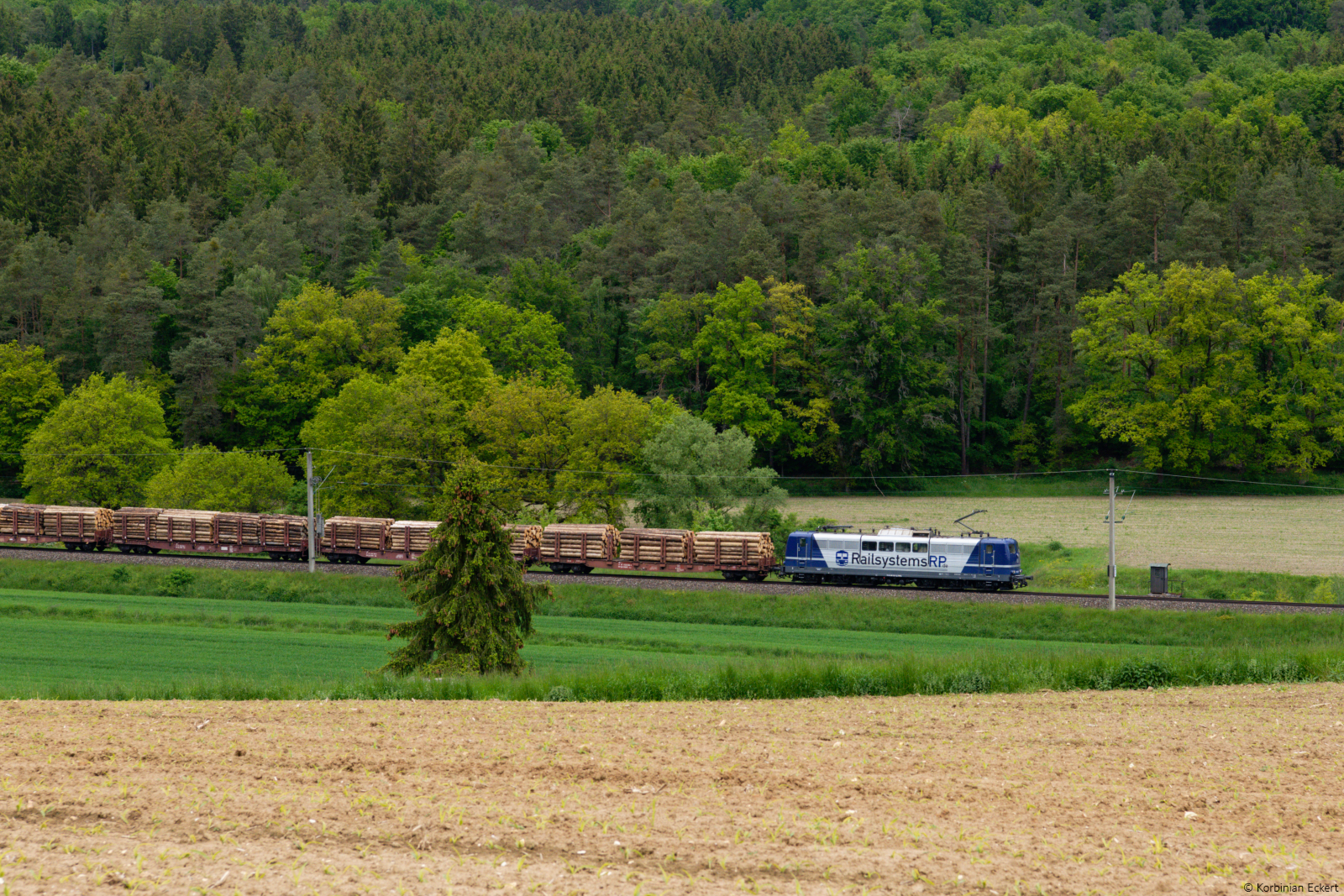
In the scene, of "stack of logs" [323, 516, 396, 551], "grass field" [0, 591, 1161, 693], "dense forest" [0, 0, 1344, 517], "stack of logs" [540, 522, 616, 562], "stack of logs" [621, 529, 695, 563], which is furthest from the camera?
"dense forest" [0, 0, 1344, 517]

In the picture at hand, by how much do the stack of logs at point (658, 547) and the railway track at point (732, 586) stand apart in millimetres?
985

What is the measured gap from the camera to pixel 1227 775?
14523mm

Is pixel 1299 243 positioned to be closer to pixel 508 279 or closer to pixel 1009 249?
pixel 1009 249

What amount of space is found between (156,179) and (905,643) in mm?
129440

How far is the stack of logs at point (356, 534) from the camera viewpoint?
2419 inches

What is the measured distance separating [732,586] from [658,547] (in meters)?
6.24

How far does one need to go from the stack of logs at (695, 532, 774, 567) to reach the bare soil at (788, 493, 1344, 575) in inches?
701

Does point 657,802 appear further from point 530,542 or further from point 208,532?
point 208,532

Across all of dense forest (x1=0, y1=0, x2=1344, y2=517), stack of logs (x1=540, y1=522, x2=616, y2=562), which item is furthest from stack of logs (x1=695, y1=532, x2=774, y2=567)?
dense forest (x1=0, y1=0, x2=1344, y2=517)

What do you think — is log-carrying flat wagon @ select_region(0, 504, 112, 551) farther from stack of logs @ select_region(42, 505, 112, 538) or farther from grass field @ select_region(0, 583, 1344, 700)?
grass field @ select_region(0, 583, 1344, 700)

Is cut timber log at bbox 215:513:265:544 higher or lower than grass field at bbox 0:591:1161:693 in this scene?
higher

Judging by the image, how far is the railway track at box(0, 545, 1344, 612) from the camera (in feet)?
157

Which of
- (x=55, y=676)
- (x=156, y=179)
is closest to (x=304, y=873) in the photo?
(x=55, y=676)

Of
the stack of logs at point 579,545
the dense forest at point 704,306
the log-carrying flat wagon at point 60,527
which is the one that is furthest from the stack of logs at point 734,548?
the log-carrying flat wagon at point 60,527
